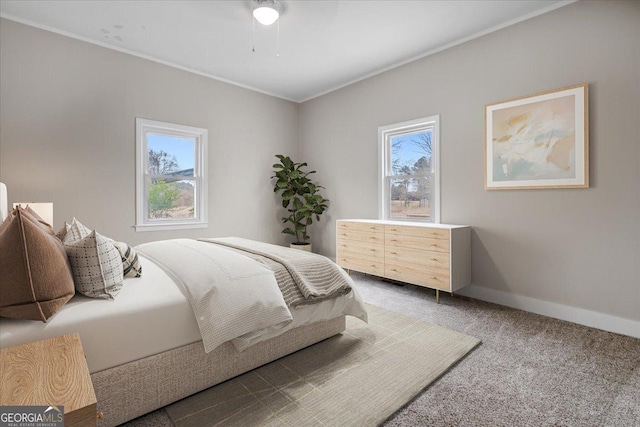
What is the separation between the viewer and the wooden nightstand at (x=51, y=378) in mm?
785

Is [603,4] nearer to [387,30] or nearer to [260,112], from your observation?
[387,30]

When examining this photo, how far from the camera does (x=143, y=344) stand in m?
1.49

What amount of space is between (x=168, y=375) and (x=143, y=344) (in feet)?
0.72

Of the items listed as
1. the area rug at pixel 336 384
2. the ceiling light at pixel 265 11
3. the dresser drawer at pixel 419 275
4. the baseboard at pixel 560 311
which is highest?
the ceiling light at pixel 265 11

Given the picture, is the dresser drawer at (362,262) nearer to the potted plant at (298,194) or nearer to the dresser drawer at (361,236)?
the dresser drawer at (361,236)

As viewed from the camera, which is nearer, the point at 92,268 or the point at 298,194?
the point at 92,268

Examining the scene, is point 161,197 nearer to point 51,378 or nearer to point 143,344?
point 143,344

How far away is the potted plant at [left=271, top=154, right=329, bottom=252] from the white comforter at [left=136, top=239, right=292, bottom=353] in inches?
117

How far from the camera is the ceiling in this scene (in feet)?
9.43

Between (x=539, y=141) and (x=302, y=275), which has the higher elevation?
(x=539, y=141)

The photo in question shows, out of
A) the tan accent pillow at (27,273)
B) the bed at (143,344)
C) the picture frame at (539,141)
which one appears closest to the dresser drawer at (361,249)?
the picture frame at (539,141)

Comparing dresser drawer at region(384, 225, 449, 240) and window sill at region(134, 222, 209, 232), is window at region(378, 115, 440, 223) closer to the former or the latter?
dresser drawer at region(384, 225, 449, 240)

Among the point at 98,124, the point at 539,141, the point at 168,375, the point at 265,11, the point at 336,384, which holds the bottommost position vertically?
the point at 336,384

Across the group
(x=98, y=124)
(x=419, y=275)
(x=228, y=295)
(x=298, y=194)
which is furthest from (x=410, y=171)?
(x=98, y=124)
